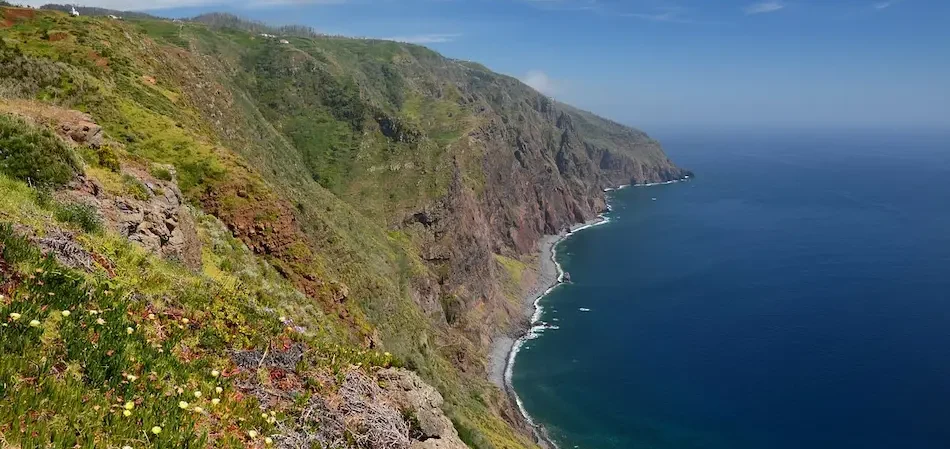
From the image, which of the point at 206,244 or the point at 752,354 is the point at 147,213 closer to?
the point at 206,244

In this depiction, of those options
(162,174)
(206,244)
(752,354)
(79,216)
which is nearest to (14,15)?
(162,174)

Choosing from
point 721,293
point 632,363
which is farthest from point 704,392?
point 721,293

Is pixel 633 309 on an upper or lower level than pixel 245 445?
lower

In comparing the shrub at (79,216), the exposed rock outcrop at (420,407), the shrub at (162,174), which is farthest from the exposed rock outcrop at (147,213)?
the exposed rock outcrop at (420,407)

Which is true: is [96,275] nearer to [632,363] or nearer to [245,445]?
[245,445]

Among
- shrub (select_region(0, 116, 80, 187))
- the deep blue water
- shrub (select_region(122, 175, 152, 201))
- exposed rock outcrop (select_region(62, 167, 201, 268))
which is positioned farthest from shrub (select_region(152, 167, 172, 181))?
the deep blue water

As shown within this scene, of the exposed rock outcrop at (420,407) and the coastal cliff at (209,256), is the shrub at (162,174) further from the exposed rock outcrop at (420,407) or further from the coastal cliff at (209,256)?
the exposed rock outcrop at (420,407)
